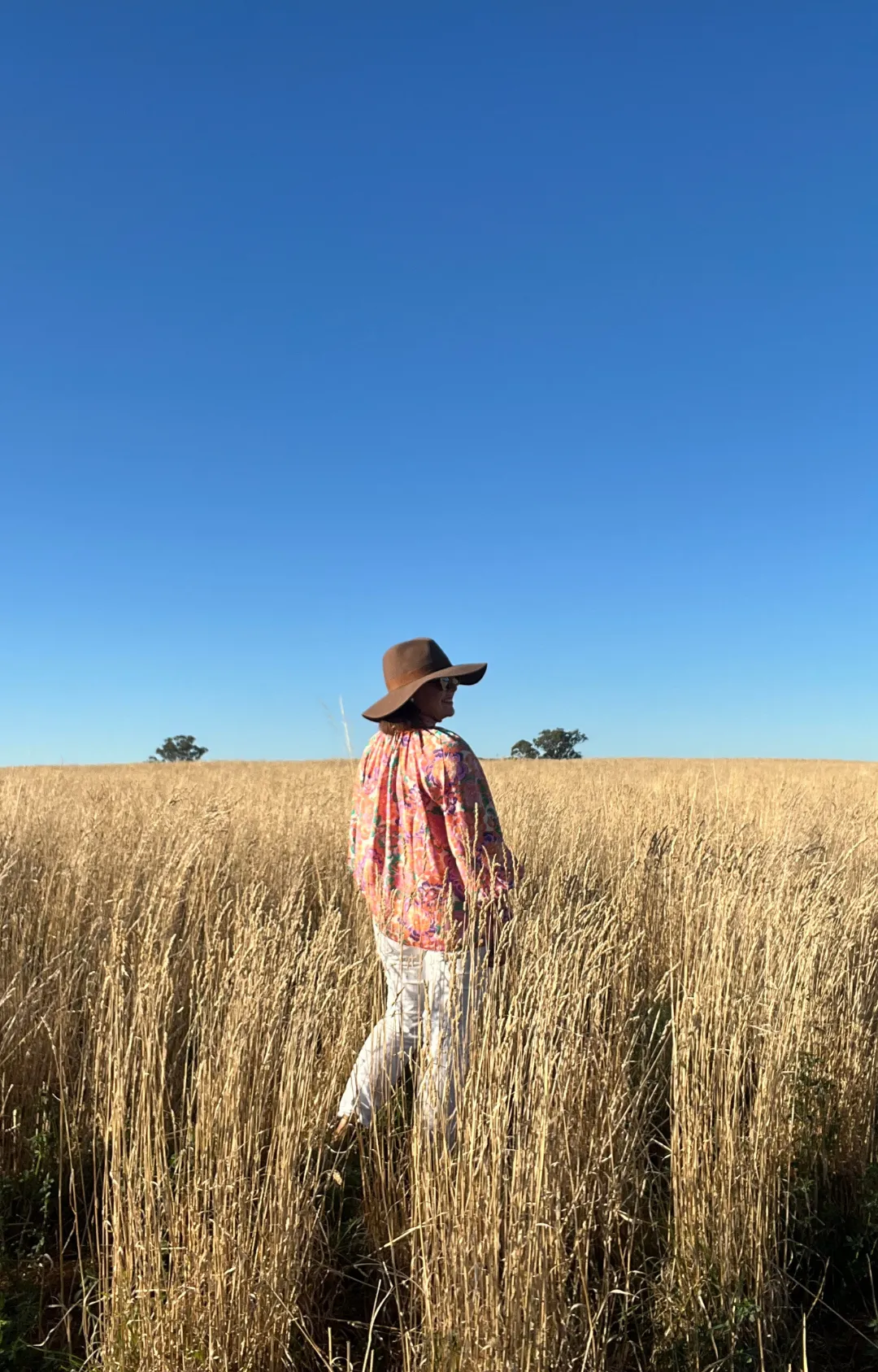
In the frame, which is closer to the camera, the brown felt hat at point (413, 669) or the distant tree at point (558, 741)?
the brown felt hat at point (413, 669)

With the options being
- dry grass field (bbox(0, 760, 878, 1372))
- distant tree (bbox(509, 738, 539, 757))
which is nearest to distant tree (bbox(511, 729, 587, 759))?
distant tree (bbox(509, 738, 539, 757))

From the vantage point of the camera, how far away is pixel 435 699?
9.37ft

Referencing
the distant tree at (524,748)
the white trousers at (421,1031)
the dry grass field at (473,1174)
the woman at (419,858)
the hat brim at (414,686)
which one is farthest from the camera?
the distant tree at (524,748)

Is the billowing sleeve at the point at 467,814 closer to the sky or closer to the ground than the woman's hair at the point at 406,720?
closer to the ground

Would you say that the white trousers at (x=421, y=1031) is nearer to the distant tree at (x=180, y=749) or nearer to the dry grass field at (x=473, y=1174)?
the dry grass field at (x=473, y=1174)

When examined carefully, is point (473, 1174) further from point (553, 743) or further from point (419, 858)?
point (553, 743)

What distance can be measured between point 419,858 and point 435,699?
0.56 meters

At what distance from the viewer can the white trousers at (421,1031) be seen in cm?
225

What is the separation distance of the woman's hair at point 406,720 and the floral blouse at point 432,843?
31mm

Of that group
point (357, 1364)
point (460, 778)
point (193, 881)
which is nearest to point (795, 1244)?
point (357, 1364)

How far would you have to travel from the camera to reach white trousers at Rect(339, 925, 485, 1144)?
7.38ft

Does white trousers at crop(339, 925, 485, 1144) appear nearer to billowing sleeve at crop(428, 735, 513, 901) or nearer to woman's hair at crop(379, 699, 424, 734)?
billowing sleeve at crop(428, 735, 513, 901)

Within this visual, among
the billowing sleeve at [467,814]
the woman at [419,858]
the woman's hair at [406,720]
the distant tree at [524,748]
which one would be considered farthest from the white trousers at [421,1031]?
the distant tree at [524,748]

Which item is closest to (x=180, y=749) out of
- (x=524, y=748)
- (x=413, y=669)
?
(x=524, y=748)
